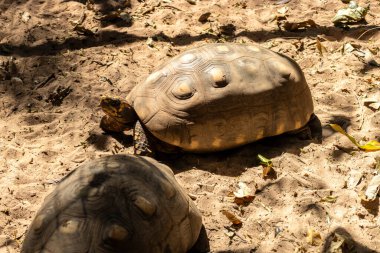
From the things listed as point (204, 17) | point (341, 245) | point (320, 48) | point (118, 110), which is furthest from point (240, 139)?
A: point (204, 17)

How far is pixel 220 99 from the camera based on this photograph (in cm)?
388

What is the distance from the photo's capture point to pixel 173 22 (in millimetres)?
5930

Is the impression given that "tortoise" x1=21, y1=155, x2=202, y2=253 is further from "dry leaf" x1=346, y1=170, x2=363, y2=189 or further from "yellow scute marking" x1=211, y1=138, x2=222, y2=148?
"dry leaf" x1=346, y1=170, x2=363, y2=189

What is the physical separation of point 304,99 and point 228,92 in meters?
0.80

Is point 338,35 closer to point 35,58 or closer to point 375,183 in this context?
point 375,183

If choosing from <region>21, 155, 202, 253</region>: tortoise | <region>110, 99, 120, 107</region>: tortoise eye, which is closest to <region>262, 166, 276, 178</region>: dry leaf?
<region>21, 155, 202, 253</region>: tortoise

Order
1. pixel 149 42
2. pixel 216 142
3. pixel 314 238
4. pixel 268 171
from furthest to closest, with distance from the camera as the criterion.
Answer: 1. pixel 149 42
2. pixel 216 142
3. pixel 268 171
4. pixel 314 238

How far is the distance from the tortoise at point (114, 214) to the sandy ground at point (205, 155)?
20.8 inches

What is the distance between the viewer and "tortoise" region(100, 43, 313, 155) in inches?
153

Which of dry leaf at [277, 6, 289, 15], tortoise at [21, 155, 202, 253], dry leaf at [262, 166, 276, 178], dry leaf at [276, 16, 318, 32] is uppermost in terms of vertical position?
tortoise at [21, 155, 202, 253]

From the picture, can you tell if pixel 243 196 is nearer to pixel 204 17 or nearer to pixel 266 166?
pixel 266 166

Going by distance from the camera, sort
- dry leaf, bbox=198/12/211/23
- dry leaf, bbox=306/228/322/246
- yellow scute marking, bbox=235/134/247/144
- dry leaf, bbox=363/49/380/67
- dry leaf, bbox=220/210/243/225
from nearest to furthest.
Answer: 1. dry leaf, bbox=306/228/322/246
2. dry leaf, bbox=220/210/243/225
3. yellow scute marking, bbox=235/134/247/144
4. dry leaf, bbox=363/49/380/67
5. dry leaf, bbox=198/12/211/23

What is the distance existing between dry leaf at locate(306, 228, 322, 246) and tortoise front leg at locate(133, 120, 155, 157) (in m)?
1.55

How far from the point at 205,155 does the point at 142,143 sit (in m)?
0.58
